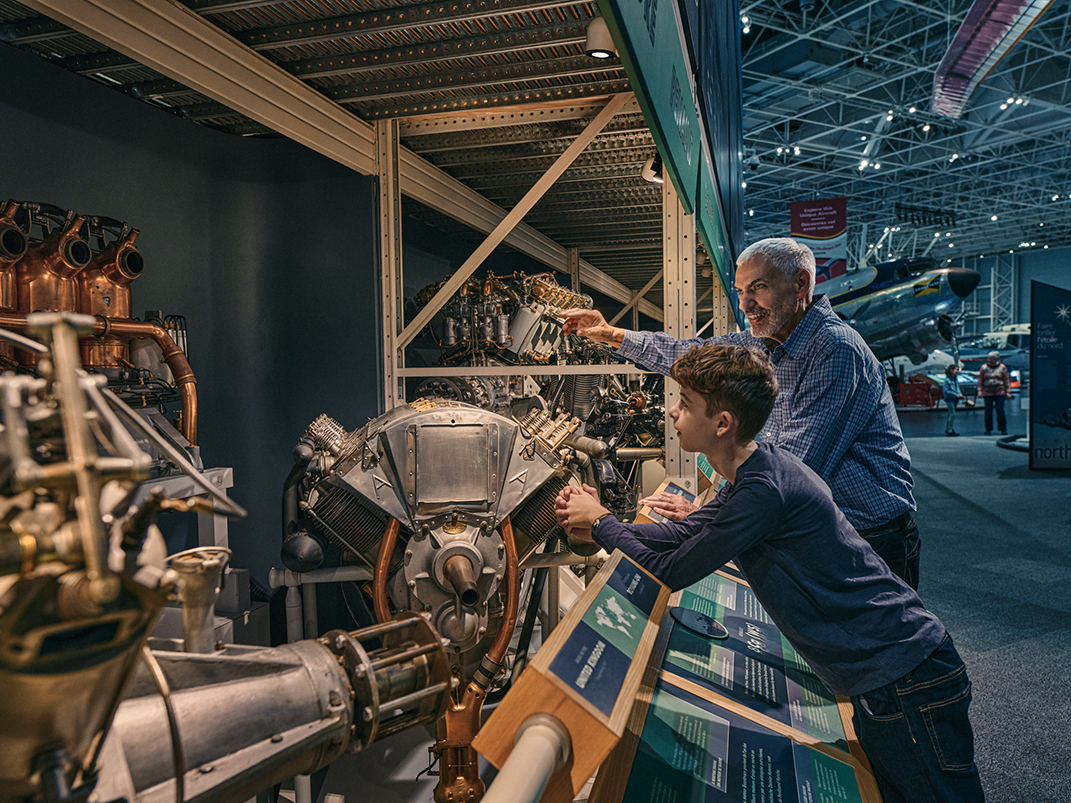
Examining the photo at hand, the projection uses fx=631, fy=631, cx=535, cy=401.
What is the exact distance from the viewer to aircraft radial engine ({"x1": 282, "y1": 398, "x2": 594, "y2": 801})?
2.48 meters

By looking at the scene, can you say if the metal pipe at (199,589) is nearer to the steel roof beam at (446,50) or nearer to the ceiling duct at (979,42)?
the steel roof beam at (446,50)

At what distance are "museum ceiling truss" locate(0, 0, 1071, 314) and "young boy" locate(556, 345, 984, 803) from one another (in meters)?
2.06

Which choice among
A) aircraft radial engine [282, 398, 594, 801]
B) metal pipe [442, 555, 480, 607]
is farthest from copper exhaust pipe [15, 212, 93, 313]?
metal pipe [442, 555, 480, 607]

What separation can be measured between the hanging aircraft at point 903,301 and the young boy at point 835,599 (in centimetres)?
1435

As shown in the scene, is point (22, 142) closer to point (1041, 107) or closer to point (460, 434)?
point (460, 434)

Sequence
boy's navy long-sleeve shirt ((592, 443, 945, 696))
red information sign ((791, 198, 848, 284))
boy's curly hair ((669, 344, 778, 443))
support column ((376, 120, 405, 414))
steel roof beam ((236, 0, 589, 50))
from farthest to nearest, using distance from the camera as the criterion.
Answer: red information sign ((791, 198, 848, 284))
support column ((376, 120, 405, 414))
steel roof beam ((236, 0, 589, 50))
boy's curly hair ((669, 344, 778, 443))
boy's navy long-sleeve shirt ((592, 443, 945, 696))

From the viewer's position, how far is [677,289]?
361cm

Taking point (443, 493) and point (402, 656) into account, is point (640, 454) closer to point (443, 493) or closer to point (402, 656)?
point (443, 493)

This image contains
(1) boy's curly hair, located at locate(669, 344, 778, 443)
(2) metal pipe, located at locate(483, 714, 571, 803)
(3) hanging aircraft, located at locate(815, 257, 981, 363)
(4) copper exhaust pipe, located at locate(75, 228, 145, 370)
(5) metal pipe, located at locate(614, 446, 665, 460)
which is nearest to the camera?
Answer: (2) metal pipe, located at locate(483, 714, 571, 803)

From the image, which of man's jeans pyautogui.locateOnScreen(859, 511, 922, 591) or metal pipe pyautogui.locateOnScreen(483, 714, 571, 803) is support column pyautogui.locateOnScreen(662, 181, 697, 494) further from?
metal pipe pyautogui.locateOnScreen(483, 714, 571, 803)

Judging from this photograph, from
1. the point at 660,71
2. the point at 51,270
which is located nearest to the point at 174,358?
the point at 51,270

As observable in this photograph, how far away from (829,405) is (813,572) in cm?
68

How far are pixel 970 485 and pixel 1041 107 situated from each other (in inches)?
497

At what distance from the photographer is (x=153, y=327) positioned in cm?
247
